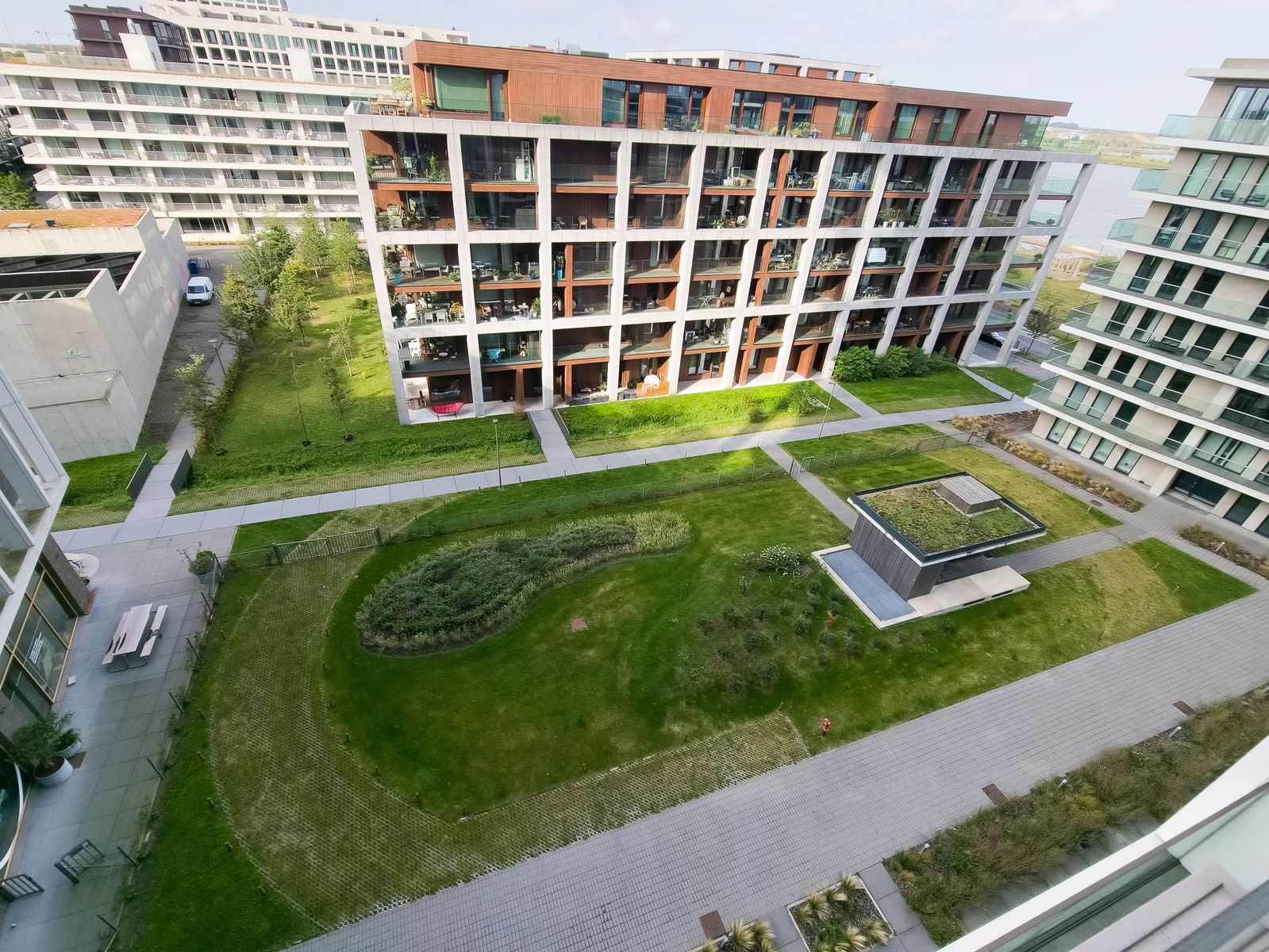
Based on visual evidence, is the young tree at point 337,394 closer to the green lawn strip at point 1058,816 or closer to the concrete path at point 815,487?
the concrete path at point 815,487

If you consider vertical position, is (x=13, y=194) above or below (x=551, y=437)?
above

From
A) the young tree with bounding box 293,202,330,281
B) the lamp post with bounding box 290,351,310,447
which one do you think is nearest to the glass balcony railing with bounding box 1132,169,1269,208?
the lamp post with bounding box 290,351,310,447

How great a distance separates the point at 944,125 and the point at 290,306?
43041 millimetres

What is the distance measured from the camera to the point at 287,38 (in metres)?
81.1

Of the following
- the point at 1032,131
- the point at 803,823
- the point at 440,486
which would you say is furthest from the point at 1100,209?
the point at 803,823

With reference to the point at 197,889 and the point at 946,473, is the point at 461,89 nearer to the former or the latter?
the point at 946,473

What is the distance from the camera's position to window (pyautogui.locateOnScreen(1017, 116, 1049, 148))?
38625 millimetres

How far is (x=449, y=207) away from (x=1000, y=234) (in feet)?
120

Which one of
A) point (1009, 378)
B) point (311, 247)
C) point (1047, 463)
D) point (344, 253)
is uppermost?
point (311, 247)

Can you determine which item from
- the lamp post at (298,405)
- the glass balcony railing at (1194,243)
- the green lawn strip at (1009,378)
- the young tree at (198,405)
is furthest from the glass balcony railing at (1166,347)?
the young tree at (198,405)

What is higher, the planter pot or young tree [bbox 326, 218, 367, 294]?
young tree [bbox 326, 218, 367, 294]

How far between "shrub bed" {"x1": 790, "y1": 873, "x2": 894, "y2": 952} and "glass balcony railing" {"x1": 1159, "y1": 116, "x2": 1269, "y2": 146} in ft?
105

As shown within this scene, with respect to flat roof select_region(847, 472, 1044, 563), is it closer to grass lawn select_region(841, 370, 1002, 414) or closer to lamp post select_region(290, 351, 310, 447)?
grass lawn select_region(841, 370, 1002, 414)

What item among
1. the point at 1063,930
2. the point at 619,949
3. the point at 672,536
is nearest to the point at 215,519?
the point at 672,536
